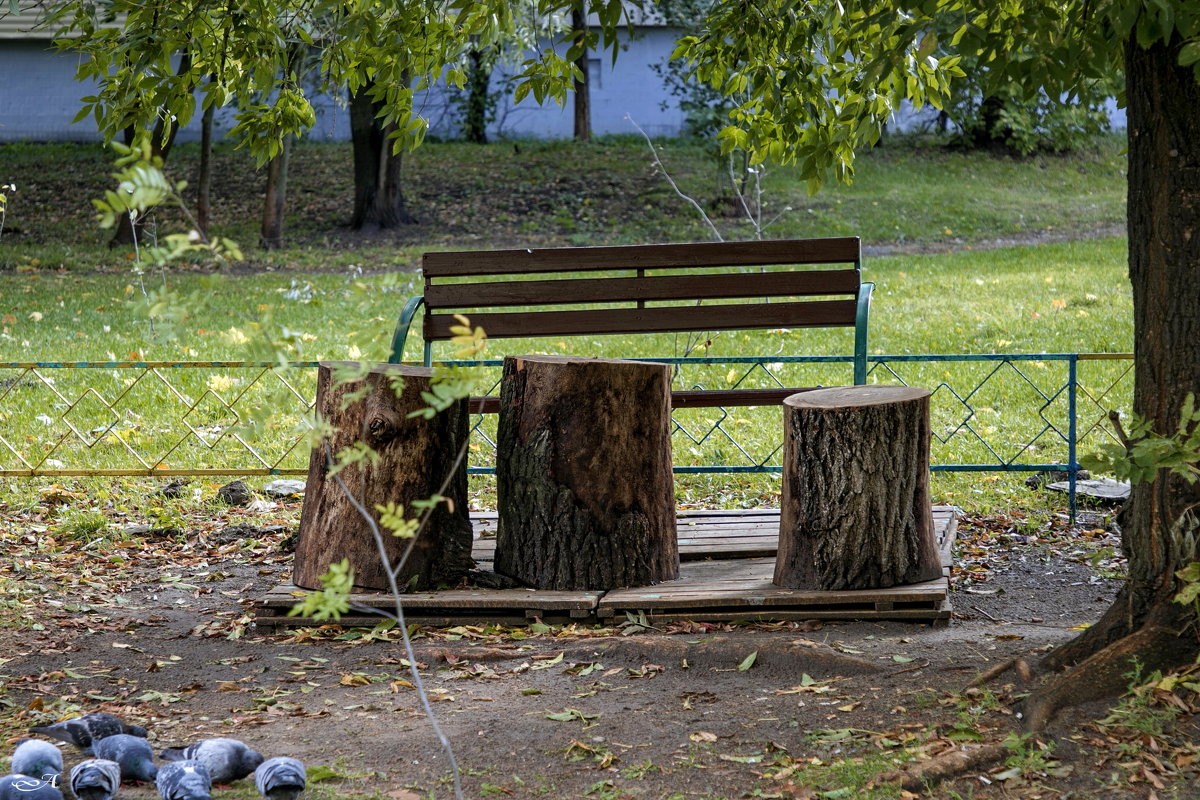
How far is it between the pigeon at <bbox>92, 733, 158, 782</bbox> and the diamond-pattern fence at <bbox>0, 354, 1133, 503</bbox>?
3060mm

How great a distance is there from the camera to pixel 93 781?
2861 millimetres

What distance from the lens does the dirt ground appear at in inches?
120

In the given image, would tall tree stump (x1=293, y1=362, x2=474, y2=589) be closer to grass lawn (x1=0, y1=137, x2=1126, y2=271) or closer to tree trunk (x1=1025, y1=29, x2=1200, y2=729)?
tree trunk (x1=1025, y1=29, x2=1200, y2=729)

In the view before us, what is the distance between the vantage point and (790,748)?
3.25 metres

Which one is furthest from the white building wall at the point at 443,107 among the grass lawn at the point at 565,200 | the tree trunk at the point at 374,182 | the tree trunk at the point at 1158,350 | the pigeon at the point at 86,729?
the pigeon at the point at 86,729

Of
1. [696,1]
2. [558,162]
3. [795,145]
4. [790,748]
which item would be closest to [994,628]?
[790,748]

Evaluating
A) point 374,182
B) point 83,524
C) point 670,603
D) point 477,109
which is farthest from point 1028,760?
point 477,109

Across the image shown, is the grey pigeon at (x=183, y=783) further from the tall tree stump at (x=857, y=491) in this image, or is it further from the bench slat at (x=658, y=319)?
the bench slat at (x=658, y=319)

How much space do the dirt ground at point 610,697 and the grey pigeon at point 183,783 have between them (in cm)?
19

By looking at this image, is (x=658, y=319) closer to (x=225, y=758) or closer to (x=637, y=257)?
(x=637, y=257)

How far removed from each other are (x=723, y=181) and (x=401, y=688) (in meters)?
16.3

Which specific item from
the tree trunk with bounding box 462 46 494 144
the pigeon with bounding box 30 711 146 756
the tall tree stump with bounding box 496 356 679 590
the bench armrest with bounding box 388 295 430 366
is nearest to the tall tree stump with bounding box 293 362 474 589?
the tall tree stump with bounding box 496 356 679 590

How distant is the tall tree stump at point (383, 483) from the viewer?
14.5ft

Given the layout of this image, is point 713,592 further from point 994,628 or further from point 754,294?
point 754,294
